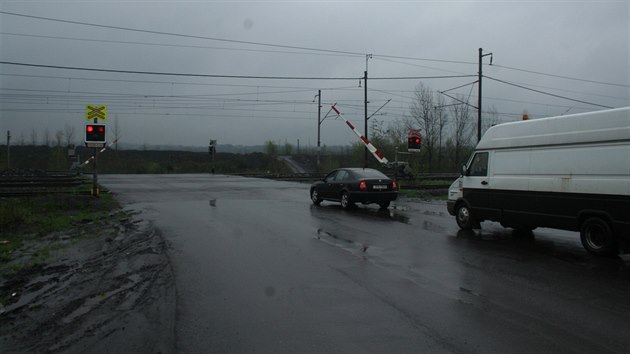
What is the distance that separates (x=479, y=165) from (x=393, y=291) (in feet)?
20.2

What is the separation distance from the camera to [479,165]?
1124cm

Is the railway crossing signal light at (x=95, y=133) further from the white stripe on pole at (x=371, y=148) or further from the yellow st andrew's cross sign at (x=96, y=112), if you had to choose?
the white stripe on pole at (x=371, y=148)

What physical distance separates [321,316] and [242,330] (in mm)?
897

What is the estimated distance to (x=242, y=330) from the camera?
15.5 ft

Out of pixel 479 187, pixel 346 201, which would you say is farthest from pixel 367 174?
pixel 479 187

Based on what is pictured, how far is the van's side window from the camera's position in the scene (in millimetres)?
11031

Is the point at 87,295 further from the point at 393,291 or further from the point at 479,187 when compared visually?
the point at 479,187

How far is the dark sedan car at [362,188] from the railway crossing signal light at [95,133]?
9411 millimetres

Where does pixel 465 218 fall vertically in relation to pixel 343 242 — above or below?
above

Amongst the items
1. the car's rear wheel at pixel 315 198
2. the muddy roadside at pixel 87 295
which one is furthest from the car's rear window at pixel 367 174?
the muddy roadside at pixel 87 295

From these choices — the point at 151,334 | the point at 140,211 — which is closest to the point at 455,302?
the point at 151,334

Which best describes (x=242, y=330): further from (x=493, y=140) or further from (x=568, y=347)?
(x=493, y=140)

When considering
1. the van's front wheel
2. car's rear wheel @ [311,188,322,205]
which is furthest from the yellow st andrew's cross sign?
the van's front wheel

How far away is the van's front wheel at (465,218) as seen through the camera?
11.3m
